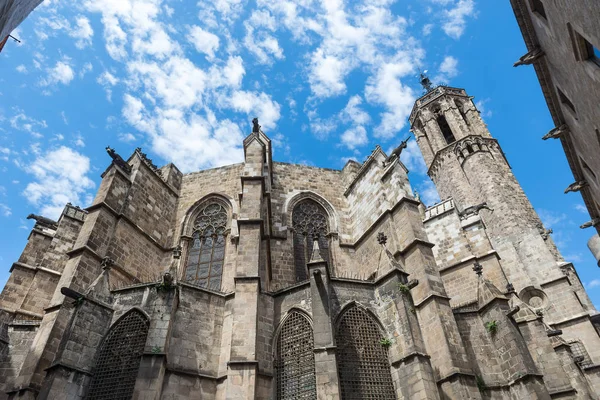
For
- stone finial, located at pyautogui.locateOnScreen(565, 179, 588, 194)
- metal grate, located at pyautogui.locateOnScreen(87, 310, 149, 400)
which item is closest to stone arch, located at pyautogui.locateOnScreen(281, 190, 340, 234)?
metal grate, located at pyautogui.locateOnScreen(87, 310, 149, 400)

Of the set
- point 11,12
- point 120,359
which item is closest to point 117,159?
point 120,359

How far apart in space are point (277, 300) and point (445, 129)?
23555 millimetres

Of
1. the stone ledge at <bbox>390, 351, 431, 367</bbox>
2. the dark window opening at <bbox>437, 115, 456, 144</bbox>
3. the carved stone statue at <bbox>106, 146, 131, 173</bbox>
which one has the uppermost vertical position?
the dark window opening at <bbox>437, 115, 456, 144</bbox>

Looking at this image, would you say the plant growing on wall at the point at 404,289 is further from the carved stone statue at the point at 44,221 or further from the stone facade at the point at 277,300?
the carved stone statue at the point at 44,221

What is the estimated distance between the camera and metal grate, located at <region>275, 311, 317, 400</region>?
9.46m

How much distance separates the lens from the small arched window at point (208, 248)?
45.8ft

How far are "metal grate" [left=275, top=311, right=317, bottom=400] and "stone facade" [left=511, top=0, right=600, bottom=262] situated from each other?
7.52m

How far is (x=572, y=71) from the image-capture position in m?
7.91

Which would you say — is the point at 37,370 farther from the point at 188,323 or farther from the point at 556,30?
the point at 556,30

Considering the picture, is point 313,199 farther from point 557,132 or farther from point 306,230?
point 557,132

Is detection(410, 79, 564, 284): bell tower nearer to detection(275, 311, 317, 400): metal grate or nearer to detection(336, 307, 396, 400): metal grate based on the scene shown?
detection(336, 307, 396, 400): metal grate

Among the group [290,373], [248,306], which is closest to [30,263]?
[248,306]

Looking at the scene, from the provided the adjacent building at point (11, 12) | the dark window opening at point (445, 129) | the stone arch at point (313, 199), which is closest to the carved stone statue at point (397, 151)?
the stone arch at point (313, 199)

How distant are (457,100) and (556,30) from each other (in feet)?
78.8
